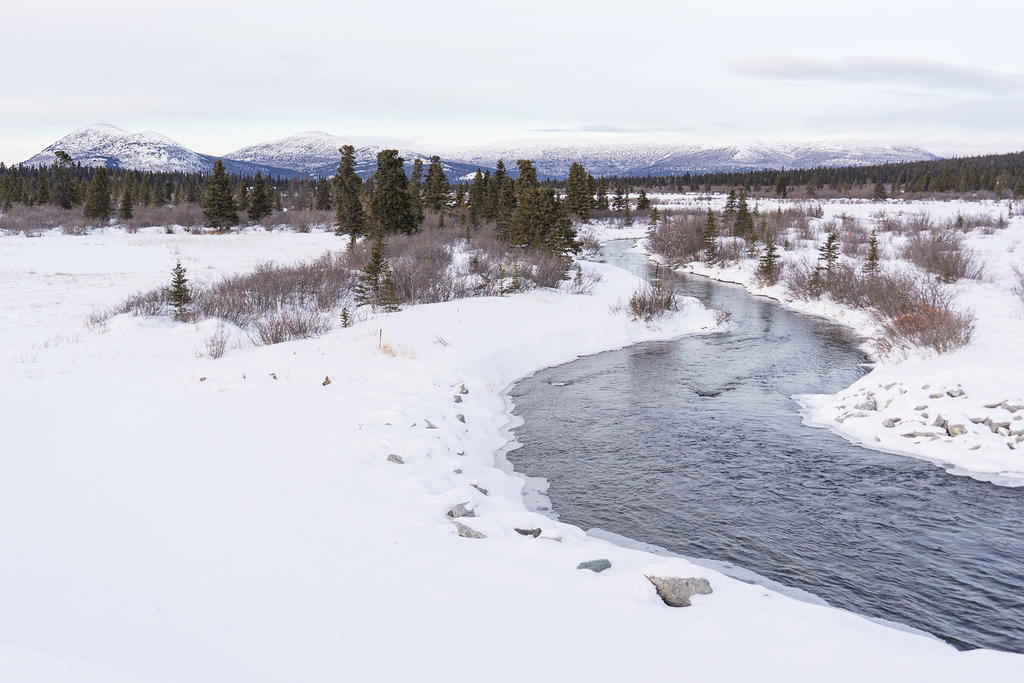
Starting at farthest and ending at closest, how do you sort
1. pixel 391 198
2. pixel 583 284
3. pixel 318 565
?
pixel 391 198 → pixel 583 284 → pixel 318 565

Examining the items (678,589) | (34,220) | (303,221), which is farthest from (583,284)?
(34,220)

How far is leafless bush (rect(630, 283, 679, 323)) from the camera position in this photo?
26.2m

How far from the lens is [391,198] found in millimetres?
45594

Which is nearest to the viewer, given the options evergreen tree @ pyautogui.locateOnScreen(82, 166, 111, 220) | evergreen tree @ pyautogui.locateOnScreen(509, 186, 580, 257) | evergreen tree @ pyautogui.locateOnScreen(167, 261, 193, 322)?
evergreen tree @ pyautogui.locateOnScreen(167, 261, 193, 322)

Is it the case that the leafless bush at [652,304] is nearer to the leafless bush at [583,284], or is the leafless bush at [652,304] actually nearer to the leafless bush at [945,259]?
the leafless bush at [583,284]

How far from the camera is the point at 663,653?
523 cm

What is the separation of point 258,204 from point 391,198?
3432 centimetres

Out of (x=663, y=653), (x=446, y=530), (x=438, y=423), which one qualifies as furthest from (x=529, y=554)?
(x=438, y=423)

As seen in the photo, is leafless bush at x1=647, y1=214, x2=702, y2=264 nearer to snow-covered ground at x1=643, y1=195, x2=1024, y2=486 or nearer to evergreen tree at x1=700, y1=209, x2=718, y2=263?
evergreen tree at x1=700, y1=209, x2=718, y2=263

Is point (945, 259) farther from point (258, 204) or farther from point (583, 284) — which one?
point (258, 204)

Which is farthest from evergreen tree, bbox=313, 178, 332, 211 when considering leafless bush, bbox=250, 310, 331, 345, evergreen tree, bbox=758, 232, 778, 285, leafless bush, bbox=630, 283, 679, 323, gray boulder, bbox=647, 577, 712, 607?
gray boulder, bbox=647, 577, 712, 607

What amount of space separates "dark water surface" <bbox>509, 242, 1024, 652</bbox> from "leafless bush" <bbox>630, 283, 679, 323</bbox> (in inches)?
301

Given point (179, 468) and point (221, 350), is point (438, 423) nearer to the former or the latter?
point (179, 468)

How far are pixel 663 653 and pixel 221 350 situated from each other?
15.6 meters
